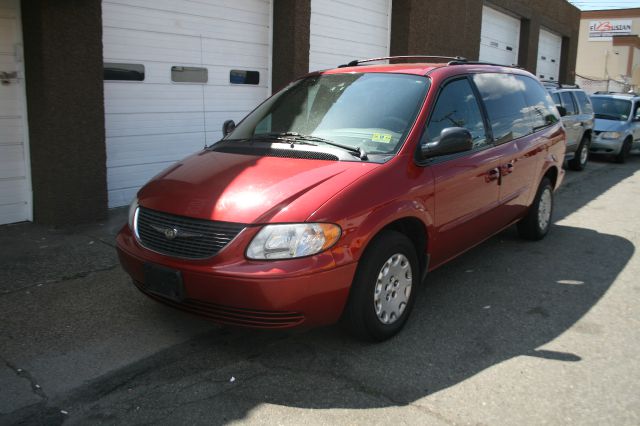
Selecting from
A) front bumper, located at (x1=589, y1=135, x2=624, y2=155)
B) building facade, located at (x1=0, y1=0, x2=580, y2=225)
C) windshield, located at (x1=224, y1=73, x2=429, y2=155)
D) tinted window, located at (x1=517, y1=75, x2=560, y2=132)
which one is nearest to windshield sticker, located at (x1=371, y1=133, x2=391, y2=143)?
windshield, located at (x1=224, y1=73, x2=429, y2=155)

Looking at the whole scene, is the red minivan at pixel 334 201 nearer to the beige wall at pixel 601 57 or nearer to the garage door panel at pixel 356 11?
the garage door panel at pixel 356 11

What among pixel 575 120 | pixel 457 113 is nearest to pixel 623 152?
pixel 575 120

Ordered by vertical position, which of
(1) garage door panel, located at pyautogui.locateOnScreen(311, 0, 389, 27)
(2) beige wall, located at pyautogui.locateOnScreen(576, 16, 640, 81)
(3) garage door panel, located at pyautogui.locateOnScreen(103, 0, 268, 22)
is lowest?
(3) garage door panel, located at pyautogui.locateOnScreen(103, 0, 268, 22)

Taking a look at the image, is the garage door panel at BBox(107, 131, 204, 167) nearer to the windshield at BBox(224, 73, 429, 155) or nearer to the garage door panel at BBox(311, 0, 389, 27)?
the windshield at BBox(224, 73, 429, 155)

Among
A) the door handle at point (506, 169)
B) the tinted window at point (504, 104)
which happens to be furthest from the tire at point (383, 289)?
the tinted window at point (504, 104)

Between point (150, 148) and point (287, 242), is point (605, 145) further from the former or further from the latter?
point (287, 242)

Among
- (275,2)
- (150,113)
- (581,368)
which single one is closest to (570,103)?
(275,2)

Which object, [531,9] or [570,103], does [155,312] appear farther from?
[531,9]

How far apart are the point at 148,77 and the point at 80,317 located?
157 inches

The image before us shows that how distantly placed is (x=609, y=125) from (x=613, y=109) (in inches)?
38.0

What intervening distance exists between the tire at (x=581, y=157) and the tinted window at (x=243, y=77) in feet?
→ 22.6

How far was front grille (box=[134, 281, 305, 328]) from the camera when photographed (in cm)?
348

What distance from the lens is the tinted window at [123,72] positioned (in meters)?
6.98

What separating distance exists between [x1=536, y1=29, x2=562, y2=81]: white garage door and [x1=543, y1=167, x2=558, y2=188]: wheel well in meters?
14.5
